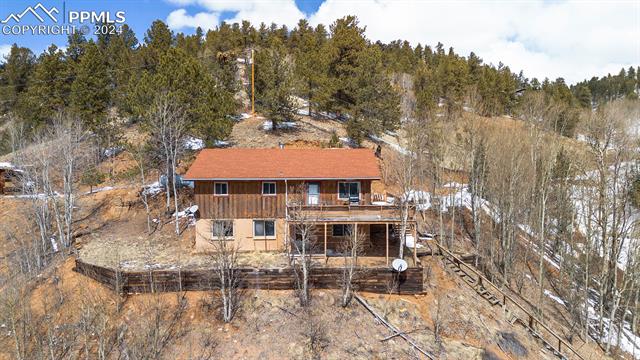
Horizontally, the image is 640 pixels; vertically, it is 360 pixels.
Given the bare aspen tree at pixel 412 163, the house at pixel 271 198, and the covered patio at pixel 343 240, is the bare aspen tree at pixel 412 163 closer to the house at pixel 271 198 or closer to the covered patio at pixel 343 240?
the covered patio at pixel 343 240

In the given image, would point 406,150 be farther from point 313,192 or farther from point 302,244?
point 302,244

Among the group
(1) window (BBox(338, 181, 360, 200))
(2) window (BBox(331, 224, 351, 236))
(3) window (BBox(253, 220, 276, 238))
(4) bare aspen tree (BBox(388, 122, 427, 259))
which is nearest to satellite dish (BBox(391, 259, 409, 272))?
(2) window (BBox(331, 224, 351, 236))

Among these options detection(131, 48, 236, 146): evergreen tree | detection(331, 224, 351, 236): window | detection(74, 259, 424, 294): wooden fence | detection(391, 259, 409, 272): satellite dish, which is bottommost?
detection(74, 259, 424, 294): wooden fence

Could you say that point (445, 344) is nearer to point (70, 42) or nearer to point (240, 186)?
point (240, 186)

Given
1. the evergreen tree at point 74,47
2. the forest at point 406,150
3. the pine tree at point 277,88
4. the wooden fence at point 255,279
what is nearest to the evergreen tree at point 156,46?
the forest at point 406,150

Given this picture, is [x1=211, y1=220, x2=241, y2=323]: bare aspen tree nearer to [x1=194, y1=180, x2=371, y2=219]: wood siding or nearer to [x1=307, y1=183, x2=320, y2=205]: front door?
[x1=194, y1=180, x2=371, y2=219]: wood siding

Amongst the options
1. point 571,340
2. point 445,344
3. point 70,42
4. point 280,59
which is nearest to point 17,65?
point 70,42
